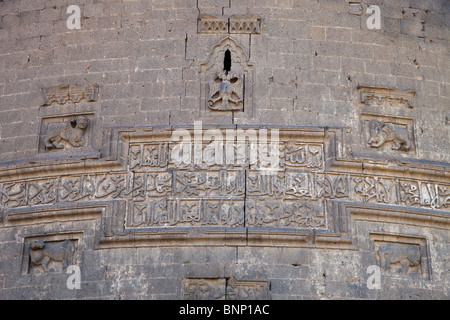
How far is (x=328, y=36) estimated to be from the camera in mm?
12781

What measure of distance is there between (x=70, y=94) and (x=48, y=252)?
207 cm

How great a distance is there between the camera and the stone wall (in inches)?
447

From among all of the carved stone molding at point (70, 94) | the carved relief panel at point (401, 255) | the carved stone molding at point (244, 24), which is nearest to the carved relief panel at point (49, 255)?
the carved stone molding at point (70, 94)

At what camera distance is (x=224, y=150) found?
11914 mm

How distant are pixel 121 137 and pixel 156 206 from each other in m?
1.01

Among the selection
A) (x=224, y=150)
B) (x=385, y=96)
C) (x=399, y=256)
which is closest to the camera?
(x=399, y=256)

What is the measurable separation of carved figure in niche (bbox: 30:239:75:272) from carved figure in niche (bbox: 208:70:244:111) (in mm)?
2372

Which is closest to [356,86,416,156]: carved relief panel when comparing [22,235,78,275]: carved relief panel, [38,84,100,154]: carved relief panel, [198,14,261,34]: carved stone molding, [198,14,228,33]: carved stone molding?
[198,14,261,34]: carved stone molding

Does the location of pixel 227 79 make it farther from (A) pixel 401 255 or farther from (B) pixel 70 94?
(A) pixel 401 255

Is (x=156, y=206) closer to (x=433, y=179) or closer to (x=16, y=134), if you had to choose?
(x=16, y=134)

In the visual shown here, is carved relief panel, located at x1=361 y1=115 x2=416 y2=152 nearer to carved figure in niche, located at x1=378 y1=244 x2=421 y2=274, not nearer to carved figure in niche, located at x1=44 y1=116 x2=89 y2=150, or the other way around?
carved figure in niche, located at x1=378 y1=244 x2=421 y2=274

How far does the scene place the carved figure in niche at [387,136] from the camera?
12.2 m

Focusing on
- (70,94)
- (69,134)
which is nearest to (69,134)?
(69,134)

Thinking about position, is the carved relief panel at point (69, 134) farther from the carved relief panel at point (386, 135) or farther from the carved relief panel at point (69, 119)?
the carved relief panel at point (386, 135)
